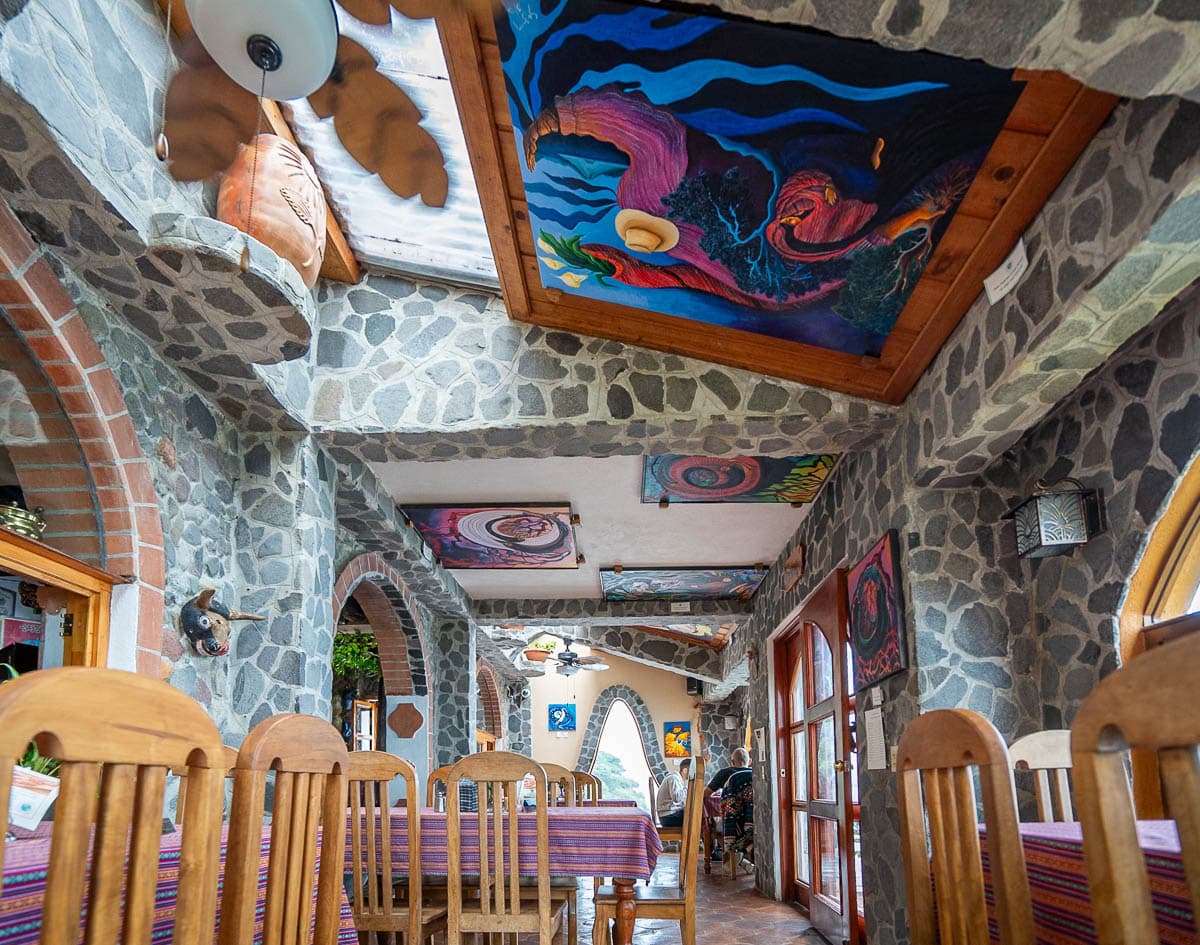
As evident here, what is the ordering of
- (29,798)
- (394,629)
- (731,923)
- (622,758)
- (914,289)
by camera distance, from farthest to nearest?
(622,758)
(394,629)
(731,923)
(914,289)
(29,798)

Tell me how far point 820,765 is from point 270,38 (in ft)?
18.5

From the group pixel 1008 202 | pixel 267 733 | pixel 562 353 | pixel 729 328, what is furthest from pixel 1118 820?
pixel 562 353

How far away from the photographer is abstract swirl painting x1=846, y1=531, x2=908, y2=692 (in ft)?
14.1

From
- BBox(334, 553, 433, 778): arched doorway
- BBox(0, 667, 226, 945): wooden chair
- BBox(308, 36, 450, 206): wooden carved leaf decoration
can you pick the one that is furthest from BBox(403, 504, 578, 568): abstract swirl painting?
BBox(0, 667, 226, 945): wooden chair

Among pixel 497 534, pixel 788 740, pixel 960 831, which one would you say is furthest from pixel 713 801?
pixel 960 831

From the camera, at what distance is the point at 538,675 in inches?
673

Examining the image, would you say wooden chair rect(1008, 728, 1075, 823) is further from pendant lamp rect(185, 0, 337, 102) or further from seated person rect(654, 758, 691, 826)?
seated person rect(654, 758, 691, 826)

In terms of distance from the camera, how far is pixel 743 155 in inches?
121

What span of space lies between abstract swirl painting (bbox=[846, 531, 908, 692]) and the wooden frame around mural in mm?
806

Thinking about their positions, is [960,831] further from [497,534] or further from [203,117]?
[497,534]

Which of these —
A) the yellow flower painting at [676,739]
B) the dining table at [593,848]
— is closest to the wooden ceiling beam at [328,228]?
the dining table at [593,848]

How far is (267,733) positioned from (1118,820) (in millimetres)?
1289

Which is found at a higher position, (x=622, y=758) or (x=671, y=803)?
(x=622, y=758)

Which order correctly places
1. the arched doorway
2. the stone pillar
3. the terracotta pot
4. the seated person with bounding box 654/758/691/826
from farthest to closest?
the seated person with bounding box 654/758/691/826 < the stone pillar < the arched doorway < the terracotta pot
